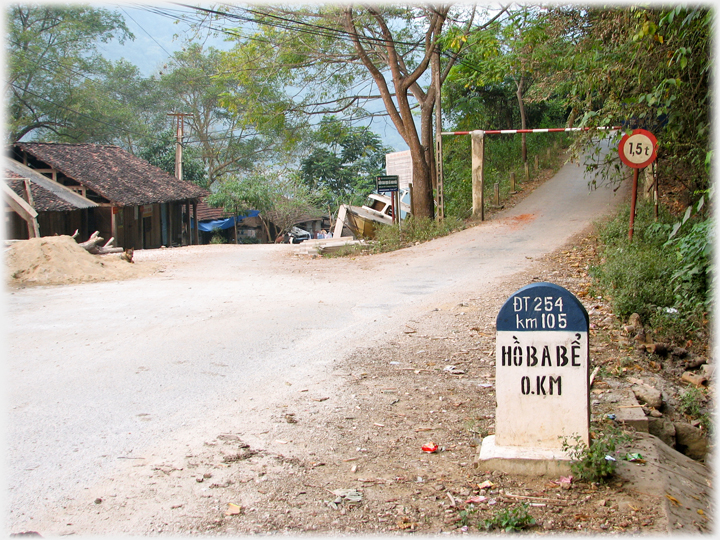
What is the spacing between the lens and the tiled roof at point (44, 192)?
2240 cm

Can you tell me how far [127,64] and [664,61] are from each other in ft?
144

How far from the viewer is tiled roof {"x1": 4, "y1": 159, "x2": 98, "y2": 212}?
73.5ft

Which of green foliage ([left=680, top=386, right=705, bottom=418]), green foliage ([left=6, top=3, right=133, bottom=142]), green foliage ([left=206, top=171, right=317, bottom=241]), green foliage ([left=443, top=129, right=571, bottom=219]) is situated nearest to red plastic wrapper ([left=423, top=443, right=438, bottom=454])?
green foliage ([left=680, top=386, right=705, bottom=418])

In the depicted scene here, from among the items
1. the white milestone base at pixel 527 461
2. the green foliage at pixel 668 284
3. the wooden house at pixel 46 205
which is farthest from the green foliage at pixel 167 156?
the white milestone base at pixel 527 461

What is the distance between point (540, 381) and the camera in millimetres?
4422

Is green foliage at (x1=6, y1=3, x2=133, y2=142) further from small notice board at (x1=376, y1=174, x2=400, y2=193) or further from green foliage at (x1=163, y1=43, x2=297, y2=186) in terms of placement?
small notice board at (x1=376, y1=174, x2=400, y2=193)

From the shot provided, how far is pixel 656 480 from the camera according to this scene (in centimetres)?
405

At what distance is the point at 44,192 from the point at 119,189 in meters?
4.30

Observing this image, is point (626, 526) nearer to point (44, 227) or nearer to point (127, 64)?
point (44, 227)

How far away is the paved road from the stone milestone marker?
211 centimetres

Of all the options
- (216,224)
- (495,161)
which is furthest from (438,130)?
(216,224)

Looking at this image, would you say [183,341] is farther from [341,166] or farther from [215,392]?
[341,166]

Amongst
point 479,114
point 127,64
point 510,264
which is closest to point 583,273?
point 510,264

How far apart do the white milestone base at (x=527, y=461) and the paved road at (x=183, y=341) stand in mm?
2001
